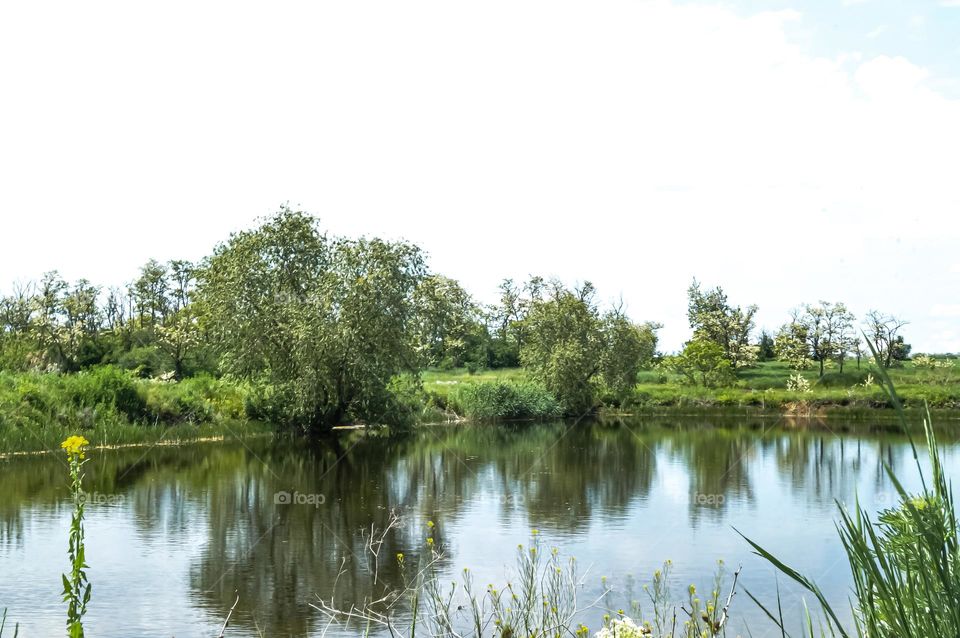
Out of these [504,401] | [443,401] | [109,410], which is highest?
[109,410]

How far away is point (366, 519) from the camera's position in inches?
640

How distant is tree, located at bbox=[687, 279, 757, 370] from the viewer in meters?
67.4

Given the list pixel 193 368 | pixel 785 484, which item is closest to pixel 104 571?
pixel 785 484

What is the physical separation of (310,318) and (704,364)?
31.5 metres

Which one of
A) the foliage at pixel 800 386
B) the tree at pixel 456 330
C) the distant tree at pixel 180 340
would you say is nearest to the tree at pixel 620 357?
the foliage at pixel 800 386

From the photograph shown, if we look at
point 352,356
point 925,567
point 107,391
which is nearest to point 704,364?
point 352,356

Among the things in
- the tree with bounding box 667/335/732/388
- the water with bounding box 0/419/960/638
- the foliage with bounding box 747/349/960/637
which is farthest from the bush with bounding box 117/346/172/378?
the foliage with bounding box 747/349/960/637

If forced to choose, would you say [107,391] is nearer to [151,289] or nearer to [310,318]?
[310,318]

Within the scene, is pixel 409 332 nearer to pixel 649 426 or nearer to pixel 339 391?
pixel 339 391

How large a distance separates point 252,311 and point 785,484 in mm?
19274

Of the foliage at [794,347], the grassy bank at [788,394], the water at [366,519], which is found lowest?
the water at [366,519]

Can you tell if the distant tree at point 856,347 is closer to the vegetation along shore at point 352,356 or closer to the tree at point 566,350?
the vegetation along shore at point 352,356

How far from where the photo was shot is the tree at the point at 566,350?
48.8 metres

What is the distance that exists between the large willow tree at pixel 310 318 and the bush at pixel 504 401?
10475mm
